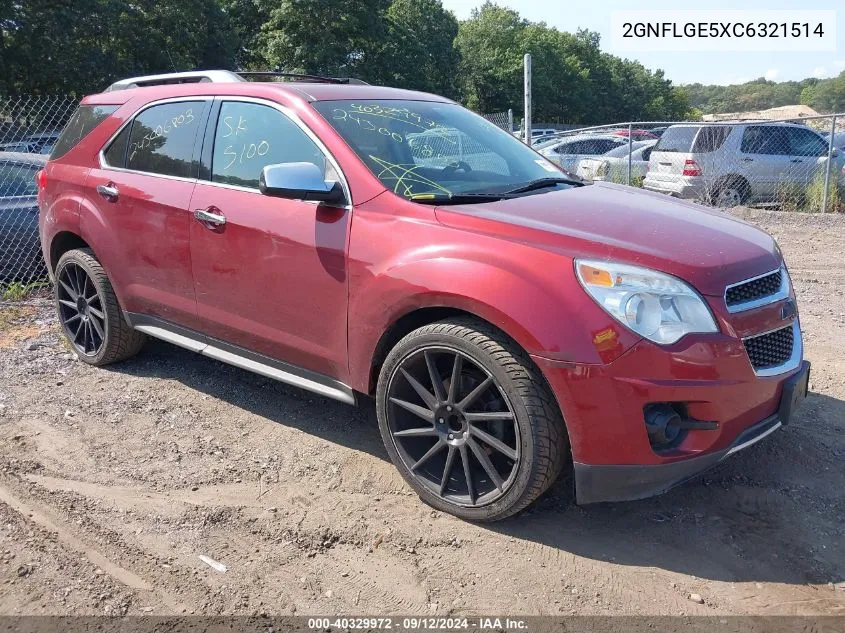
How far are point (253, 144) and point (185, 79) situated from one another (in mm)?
1063

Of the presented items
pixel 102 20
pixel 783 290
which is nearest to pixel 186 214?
pixel 783 290

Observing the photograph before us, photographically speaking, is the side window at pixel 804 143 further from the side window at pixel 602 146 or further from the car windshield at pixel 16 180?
the car windshield at pixel 16 180

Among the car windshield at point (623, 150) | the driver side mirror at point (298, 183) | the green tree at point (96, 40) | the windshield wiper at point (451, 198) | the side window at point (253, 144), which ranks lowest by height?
the car windshield at point (623, 150)

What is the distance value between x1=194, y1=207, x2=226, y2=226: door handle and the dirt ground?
3.82 ft

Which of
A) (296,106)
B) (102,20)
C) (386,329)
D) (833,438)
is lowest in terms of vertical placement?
(833,438)

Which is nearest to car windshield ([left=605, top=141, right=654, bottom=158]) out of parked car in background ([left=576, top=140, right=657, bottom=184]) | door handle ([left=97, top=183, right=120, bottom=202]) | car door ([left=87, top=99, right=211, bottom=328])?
parked car in background ([left=576, top=140, right=657, bottom=184])

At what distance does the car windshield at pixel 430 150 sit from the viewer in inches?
139

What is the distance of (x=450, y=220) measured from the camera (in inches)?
124

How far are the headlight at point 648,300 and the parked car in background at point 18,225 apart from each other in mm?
6191

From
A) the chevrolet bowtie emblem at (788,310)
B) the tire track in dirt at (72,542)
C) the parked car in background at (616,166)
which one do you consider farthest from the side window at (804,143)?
the tire track in dirt at (72,542)

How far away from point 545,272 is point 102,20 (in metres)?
31.3

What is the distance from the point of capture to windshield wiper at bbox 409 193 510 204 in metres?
3.35

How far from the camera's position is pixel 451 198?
3381mm

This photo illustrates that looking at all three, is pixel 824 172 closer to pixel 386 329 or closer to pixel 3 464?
pixel 386 329
